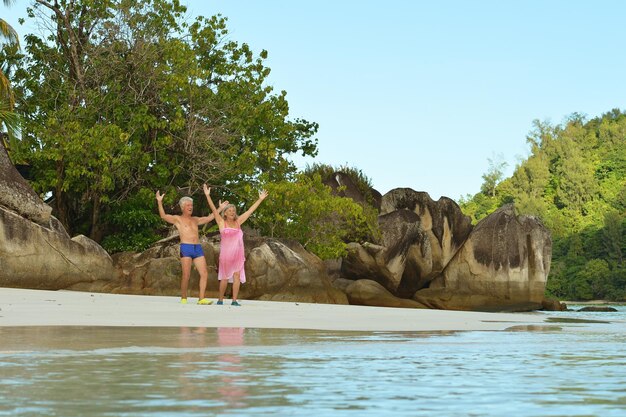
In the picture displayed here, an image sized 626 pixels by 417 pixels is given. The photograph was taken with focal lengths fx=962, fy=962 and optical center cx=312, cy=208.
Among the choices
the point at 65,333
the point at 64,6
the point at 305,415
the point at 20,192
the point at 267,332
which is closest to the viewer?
the point at 305,415

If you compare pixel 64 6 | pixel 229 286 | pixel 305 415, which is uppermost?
pixel 64 6

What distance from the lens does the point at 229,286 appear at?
2614cm

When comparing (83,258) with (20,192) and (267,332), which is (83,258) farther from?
(267,332)

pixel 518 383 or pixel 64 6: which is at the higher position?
pixel 64 6

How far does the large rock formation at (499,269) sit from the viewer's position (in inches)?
1516

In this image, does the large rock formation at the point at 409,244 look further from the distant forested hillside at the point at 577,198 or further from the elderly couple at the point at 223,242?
the distant forested hillside at the point at 577,198

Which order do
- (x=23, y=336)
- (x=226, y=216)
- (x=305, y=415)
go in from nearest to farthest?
(x=305, y=415) < (x=23, y=336) < (x=226, y=216)

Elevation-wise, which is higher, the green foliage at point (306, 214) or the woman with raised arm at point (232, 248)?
the green foliage at point (306, 214)

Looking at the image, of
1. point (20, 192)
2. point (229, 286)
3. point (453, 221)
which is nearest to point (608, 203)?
point (453, 221)

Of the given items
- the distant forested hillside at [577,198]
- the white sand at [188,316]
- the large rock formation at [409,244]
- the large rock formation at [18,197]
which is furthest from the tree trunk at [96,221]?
the distant forested hillside at [577,198]

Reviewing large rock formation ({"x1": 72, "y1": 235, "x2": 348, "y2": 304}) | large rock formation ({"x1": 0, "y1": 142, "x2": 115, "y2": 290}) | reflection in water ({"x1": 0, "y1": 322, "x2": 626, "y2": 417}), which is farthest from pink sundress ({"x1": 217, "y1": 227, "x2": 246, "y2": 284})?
large rock formation ({"x1": 72, "y1": 235, "x2": 348, "y2": 304})

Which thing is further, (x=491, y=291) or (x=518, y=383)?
(x=491, y=291)

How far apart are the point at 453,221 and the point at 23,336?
34.4 meters

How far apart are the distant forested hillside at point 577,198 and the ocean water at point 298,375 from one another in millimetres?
71012
